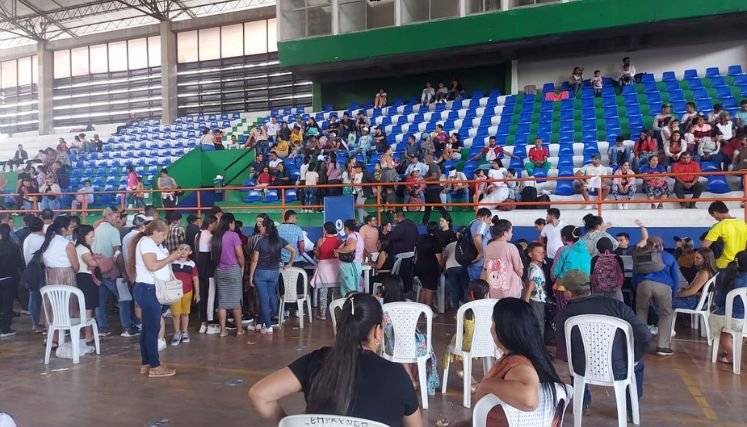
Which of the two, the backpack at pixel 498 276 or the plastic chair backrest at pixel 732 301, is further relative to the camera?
the backpack at pixel 498 276

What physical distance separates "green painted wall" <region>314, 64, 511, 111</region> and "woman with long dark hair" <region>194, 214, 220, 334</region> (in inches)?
483

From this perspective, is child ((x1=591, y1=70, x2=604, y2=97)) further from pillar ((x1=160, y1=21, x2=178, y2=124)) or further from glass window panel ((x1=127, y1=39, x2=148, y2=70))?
glass window panel ((x1=127, y1=39, x2=148, y2=70))

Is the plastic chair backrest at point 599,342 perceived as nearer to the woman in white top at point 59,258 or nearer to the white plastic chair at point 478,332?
the white plastic chair at point 478,332

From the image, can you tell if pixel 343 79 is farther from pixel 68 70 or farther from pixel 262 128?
pixel 68 70

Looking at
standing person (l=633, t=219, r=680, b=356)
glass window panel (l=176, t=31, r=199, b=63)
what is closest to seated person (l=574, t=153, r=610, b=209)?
standing person (l=633, t=219, r=680, b=356)

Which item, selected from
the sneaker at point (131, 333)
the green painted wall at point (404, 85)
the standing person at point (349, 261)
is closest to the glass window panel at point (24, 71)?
the green painted wall at point (404, 85)

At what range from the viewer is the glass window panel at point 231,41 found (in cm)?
2483

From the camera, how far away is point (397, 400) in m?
2.20

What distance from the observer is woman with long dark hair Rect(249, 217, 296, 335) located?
7.30 meters

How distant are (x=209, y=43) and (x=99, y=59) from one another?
20.7 ft

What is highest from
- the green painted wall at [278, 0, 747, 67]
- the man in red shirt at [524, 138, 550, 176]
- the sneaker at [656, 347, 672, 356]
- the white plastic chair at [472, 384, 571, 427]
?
the green painted wall at [278, 0, 747, 67]

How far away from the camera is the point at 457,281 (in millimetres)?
8055

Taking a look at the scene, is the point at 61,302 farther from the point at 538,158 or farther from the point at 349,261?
the point at 538,158

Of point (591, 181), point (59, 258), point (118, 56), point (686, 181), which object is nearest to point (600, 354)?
point (59, 258)
